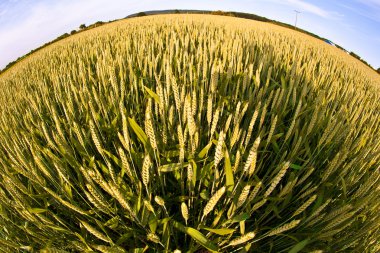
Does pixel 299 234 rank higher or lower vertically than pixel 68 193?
lower

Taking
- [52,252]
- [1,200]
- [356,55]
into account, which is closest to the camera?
[52,252]

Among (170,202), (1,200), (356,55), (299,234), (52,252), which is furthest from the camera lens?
(356,55)

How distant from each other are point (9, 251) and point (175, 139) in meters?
0.81

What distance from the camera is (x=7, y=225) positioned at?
42.2 inches

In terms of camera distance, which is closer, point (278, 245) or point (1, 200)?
point (278, 245)

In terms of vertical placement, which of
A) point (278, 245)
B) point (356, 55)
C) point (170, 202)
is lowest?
point (356, 55)

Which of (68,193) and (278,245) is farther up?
(68,193)

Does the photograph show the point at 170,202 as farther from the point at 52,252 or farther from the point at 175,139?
the point at 52,252

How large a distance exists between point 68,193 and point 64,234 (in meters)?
0.18

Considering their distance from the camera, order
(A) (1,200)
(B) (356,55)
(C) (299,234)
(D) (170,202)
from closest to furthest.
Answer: (C) (299,234)
(D) (170,202)
(A) (1,200)
(B) (356,55)

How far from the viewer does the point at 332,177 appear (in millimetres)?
1206

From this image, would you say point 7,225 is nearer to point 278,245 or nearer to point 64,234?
point 64,234

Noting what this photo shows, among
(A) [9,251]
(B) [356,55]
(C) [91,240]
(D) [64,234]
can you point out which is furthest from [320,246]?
(B) [356,55]

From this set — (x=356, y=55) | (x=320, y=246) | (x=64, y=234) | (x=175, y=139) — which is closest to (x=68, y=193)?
(x=64, y=234)
